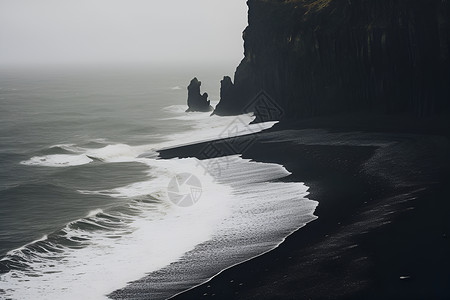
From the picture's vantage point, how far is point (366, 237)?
26141mm

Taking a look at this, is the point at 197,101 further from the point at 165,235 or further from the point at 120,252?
the point at 120,252

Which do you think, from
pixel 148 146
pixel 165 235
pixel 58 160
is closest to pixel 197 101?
pixel 148 146

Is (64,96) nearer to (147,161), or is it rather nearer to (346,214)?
(147,161)

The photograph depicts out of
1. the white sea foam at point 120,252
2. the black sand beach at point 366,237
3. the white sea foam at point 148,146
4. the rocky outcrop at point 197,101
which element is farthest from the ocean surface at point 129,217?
the rocky outcrop at point 197,101

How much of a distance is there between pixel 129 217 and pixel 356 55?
119ft

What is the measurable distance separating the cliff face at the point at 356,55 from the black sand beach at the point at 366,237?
36.2 feet

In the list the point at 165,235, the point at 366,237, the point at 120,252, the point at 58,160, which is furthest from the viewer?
the point at 58,160

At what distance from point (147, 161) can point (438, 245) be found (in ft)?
135

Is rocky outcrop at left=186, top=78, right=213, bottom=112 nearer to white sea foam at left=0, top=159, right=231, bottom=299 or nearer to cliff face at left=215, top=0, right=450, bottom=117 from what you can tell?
cliff face at left=215, top=0, right=450, bottom=117

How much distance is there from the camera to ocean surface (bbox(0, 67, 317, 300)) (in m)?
27.4

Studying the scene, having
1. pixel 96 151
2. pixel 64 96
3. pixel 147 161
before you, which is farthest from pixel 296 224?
pixel 64 96

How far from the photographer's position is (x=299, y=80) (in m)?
71.1

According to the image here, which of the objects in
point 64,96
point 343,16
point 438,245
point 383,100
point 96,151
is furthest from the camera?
point 64,96

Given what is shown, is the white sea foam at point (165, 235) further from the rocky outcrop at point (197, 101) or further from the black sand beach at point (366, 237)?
the rocky outcrop at point (197, 101)
